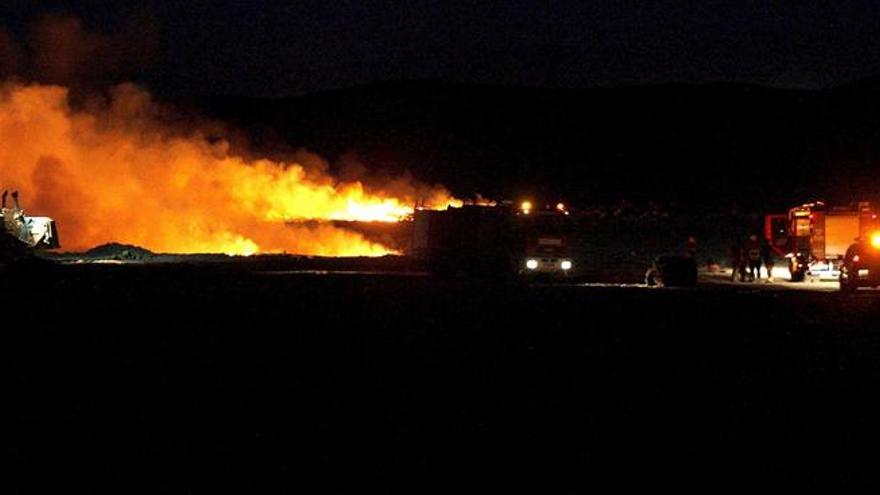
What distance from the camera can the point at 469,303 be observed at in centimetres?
3147

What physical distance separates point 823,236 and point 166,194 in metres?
33.6

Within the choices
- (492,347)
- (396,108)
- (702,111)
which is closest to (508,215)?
→ (492,347)

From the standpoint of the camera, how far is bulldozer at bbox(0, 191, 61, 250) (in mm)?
56469

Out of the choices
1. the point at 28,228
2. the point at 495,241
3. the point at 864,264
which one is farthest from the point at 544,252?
the point at 28,228

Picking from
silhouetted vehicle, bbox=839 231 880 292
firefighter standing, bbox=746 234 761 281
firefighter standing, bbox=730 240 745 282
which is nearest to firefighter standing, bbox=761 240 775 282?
firefighter standing, bbox=746 234 761 281

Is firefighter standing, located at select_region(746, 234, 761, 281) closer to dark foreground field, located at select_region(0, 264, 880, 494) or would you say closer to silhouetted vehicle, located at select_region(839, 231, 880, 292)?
silhouetted vehicle, located at select_region(839, 231, 880, 292)

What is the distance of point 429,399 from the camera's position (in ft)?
49.3

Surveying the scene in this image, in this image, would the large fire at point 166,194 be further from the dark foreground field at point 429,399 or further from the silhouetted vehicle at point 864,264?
the dark foreground field at point 429,399

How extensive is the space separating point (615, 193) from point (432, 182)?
66.5ft

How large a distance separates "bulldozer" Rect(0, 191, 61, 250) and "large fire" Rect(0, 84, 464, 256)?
5347 millimetres

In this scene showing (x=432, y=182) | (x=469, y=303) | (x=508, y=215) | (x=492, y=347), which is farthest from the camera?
(x=432, y=182)

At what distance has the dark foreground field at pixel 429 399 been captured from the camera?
11.1 m

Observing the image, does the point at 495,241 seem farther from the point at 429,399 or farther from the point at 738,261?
the point at 429,399

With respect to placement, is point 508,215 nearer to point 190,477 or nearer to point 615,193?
point 190,477
